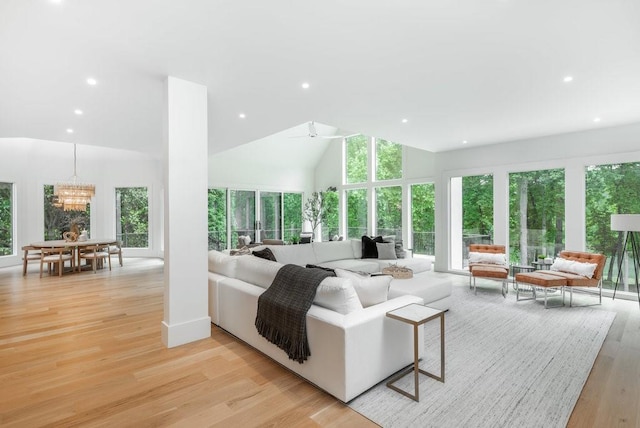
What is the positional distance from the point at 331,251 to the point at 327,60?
390 centimetres

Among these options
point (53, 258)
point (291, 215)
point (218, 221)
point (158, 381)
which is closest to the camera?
point (158, 381)

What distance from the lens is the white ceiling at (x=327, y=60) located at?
7.54 feet

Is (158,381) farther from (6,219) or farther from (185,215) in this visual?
(6,219)

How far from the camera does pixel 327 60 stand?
303 cm

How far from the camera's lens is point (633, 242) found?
486cm

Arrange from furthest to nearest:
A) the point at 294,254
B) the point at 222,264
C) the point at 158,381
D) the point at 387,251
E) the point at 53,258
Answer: the point at 53,258
the point at 387,251
the point at 294,254
the point at 222,264
the point at 158,381

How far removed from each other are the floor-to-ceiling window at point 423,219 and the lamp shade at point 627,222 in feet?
11.7

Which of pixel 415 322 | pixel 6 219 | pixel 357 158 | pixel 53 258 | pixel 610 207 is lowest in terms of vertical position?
pixel 53 258

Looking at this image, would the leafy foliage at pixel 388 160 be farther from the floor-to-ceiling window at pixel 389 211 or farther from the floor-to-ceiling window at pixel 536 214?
the floor-to-ceiling window at pixel 536 214

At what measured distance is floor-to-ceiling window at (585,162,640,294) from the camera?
16.9 ft

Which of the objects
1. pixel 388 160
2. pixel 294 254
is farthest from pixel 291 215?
pixel 294 254

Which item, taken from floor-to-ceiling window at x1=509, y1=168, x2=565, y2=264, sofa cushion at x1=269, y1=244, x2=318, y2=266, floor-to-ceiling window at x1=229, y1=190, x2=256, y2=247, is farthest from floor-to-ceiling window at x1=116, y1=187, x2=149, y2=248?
floor-to-ceiling window at x1=509, y1=168, x2=565, y2=264

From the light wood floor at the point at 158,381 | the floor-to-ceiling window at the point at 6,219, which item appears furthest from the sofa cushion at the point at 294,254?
the floor-to-ceiling window at the point at 6,219

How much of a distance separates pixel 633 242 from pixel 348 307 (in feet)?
17.0
